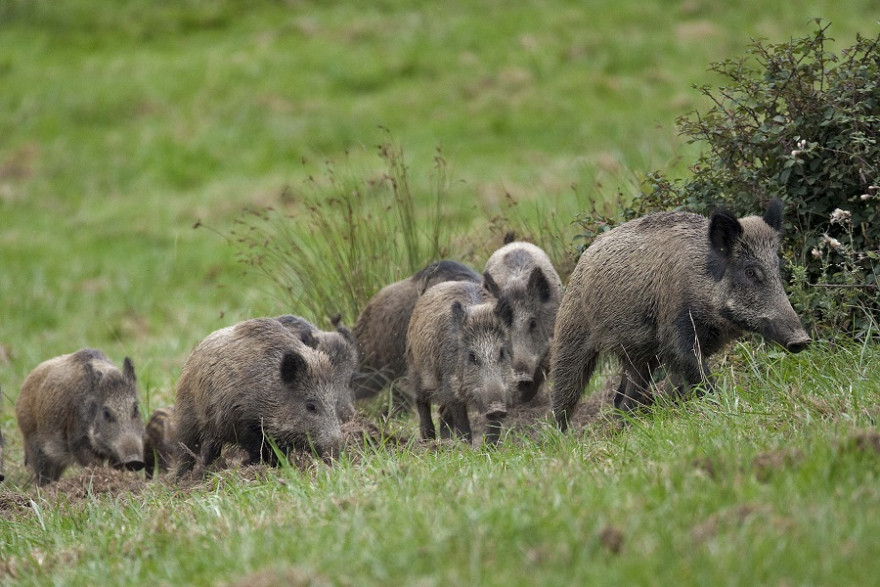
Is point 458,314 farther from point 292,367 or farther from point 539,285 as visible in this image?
point 292,367

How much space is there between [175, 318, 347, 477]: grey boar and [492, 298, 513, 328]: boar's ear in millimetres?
1175

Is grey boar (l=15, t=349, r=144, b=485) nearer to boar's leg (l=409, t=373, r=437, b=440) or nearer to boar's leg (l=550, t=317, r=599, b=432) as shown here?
boar's leg (l=409, t=373, r=437, b=440)

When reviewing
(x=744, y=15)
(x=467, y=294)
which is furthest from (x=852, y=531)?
(x=744, y=15)

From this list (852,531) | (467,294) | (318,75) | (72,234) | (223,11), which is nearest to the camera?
(852,531)

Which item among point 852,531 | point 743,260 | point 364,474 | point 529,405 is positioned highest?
point 743,260

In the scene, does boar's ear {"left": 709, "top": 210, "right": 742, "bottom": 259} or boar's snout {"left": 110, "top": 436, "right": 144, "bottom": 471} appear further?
Answer: boar's snout {"left": 110, "top": 436, "right": 144, "bottom": 471}

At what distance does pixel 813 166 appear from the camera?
23.5ft

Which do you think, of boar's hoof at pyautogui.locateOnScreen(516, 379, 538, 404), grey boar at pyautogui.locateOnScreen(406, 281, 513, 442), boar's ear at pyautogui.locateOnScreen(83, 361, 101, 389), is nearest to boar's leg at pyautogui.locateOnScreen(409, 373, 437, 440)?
grey boar at pyautogui.locateOnScreen(406, 281, 513, 442)

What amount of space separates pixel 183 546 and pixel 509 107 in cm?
1537

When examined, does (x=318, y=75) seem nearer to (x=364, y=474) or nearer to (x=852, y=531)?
(x=364, y=474)

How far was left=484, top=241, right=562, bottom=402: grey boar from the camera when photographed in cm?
816

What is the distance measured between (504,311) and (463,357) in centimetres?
42

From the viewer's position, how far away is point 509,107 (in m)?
19.6

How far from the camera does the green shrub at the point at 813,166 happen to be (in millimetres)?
6820
